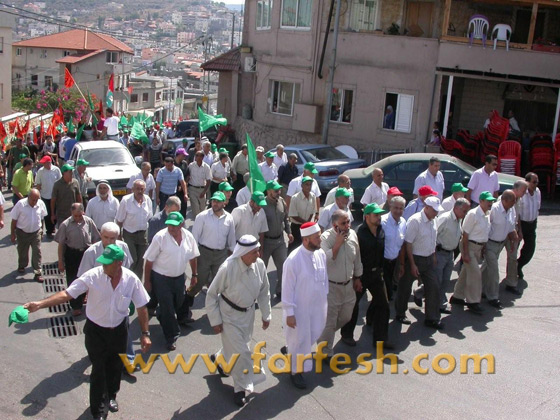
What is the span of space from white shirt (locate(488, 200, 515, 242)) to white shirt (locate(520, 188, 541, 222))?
3.23ft

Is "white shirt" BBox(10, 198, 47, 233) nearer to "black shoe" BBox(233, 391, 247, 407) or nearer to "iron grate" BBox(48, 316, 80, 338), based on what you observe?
"iron grate" BBox(48, 316, 80, 338)

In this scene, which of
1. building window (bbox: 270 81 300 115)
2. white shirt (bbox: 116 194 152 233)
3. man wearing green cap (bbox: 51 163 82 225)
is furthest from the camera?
building window (bbox: 270 81 300 115)

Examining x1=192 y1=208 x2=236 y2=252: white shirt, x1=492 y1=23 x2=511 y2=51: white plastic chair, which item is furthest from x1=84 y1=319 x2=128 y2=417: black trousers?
x1=492 y1=23 x2=511 y2=51: white plastic chair

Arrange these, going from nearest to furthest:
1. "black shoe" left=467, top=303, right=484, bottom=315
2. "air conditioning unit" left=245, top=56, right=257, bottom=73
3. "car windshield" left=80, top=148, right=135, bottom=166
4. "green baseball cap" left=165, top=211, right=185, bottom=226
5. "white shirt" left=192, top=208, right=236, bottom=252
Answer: "green baseball cap" left=165, top=211, right=185, bottom=226 < "white shirt" left=192, top=208, right=236, bottom=252 < "black shoe" left=467, top=303, right=484, bottom=315 < "car windshield" left=80, top=148, right=135, bottom=166 < "air conditioning unit" left=245, top=56, right=257, bottom=73

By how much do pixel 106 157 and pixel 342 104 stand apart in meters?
9.03

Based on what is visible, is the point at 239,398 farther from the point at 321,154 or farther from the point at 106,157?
the point at 321,154

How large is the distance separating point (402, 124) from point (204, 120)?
6309 millimetres

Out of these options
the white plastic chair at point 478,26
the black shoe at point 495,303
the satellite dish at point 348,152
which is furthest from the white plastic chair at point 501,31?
the black shoe at point 495,303

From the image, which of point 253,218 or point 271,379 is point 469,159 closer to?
point 253,218

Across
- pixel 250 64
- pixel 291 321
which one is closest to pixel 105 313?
pixel 291 321

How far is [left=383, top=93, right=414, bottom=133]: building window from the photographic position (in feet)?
70.7

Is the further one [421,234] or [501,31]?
[501,31]

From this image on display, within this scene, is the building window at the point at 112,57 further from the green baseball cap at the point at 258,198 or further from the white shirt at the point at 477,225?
the white shirt at the point at 477,225

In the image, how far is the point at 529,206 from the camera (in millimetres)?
10602
